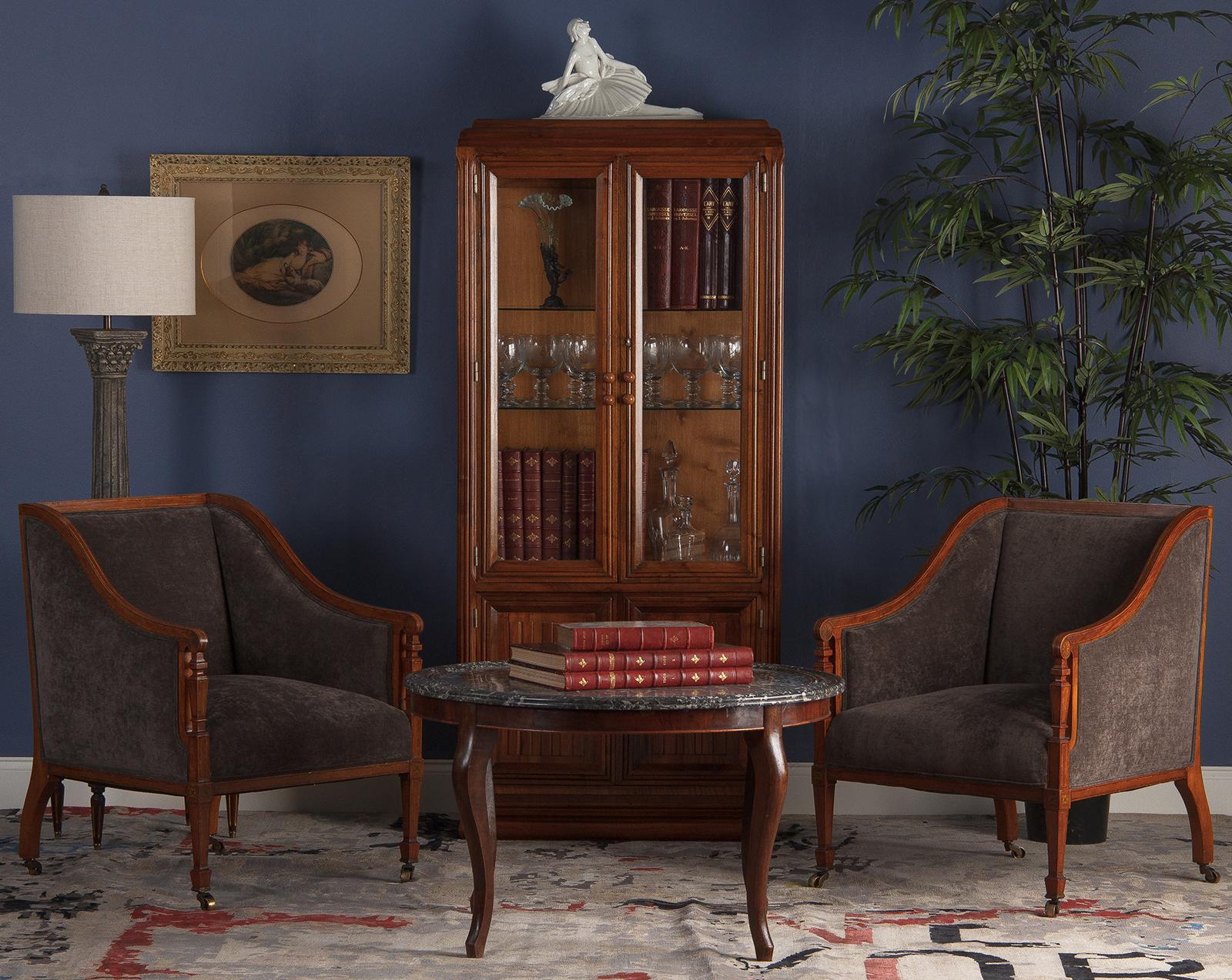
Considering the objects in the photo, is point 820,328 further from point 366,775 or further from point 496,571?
point 366,775

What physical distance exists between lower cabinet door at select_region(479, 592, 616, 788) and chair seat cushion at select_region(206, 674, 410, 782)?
1.62 ft

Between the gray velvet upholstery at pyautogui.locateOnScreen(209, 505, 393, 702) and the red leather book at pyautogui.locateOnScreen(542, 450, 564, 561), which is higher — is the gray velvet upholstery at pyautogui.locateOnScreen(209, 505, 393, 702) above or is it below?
below

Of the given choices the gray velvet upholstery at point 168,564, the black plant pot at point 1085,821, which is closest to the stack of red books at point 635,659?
the gray velvet upholstery at point 168,564

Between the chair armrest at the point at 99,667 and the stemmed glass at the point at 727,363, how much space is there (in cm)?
161

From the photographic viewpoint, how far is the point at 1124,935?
3.41m

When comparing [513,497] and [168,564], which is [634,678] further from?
[168,564]

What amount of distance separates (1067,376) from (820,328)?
758 millimetres

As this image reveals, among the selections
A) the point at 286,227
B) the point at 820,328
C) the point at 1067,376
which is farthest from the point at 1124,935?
the point at 286,227

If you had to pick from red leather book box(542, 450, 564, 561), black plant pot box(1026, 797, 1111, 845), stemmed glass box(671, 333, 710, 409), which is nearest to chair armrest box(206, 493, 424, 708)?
red leather book box(542, 450, 564, 561)

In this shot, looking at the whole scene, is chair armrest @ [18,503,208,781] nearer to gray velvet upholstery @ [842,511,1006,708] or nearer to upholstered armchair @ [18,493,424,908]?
upholstered armchair @ [18,493,424,908]

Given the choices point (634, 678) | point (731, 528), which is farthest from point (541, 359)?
point (634, 678)

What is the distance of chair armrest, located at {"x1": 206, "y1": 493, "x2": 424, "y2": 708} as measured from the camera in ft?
13.1

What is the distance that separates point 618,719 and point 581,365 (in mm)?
1545

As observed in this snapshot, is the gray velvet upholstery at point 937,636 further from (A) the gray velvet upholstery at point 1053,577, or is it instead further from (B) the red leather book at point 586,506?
(B) the red leather book at point 586,506
